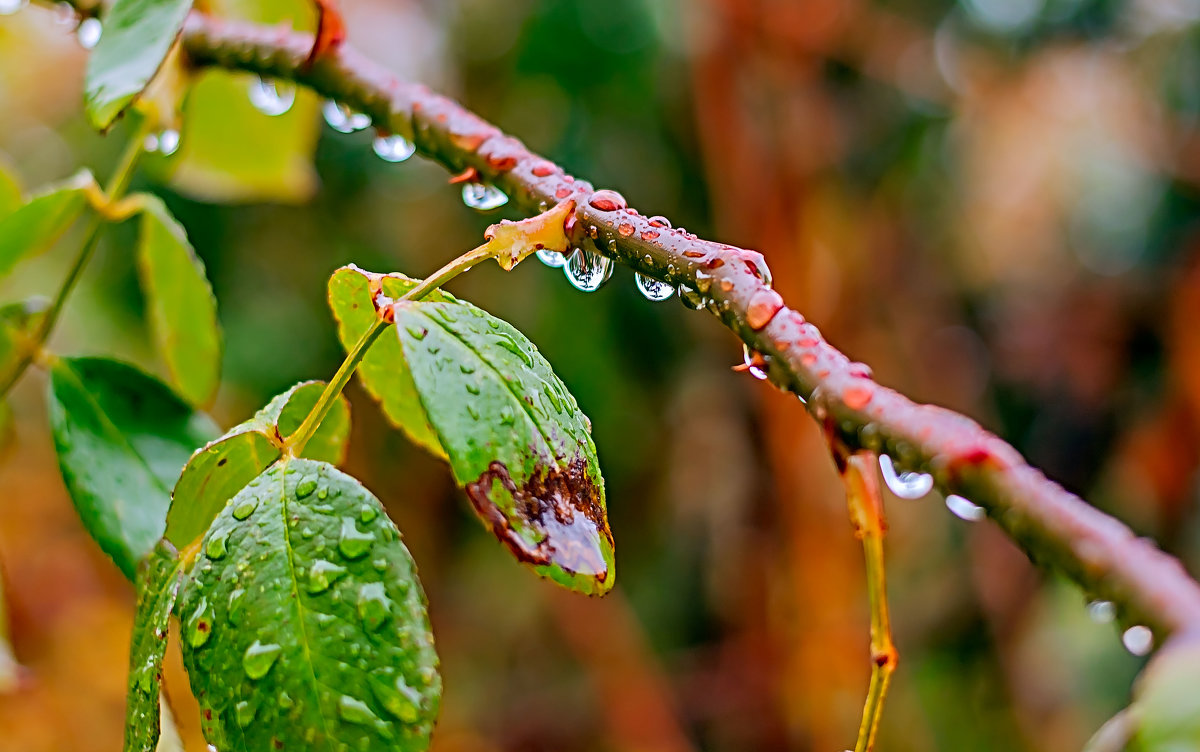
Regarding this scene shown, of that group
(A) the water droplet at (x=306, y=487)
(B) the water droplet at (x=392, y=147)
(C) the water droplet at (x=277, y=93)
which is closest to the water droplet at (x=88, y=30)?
(C) the water droplet at (x=277, y=93)

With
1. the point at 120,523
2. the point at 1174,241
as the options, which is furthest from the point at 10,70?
the point at 1174,241

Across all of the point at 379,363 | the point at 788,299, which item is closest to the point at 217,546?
the point at 379,363

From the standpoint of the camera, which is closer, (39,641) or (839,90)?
(839,90)

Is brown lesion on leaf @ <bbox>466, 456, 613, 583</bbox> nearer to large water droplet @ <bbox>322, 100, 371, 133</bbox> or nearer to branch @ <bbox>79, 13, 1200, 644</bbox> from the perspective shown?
branch @ <bbox>79, 13, 1200, 644</bbox>

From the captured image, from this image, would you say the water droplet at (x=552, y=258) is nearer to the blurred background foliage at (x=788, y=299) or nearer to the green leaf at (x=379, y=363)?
the green leaf at (x=379, y=363)

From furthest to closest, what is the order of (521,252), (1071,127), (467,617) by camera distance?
(467,617), (1071,127), (521,252)

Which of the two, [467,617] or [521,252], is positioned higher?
[521,252]

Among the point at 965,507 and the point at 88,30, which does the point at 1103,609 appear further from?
the point at 88,30

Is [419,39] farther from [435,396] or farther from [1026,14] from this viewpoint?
[435,396]
